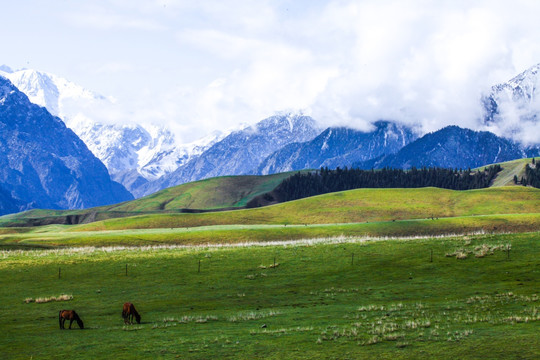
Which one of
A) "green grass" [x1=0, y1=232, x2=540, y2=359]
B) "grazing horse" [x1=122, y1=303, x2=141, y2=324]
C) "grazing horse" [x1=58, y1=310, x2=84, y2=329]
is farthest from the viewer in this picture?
"grazing horse" [x1=122, y1=303, x2=141, y2=324]

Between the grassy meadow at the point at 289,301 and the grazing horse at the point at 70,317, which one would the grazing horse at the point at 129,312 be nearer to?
the grassy meadow at the point at 289,301

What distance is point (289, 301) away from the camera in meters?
48.8

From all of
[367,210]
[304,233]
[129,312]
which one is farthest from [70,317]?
[367,210]

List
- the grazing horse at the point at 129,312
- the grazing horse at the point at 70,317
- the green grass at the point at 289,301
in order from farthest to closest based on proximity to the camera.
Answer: the grazing horse at the point at 129,312, the grazing horse at the point at 70,317, the green grass at the point at 289,301

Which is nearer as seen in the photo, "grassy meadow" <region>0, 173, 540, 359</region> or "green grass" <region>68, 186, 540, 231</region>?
"grassy meadow" <region>0, 173, 540, 359</region>

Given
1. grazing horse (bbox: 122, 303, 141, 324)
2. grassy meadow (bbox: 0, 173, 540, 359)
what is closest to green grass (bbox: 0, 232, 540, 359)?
grassy meadow (bbox: 0, 173, 540, 359)

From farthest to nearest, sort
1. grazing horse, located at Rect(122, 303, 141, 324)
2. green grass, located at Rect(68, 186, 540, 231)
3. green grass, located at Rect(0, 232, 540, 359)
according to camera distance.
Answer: green grass, located at Rect(68, 186, 540, 231) → grazing horse, located at Rect(122, 303, 141, 324) → green grass, located at Rect(0, 232, 540, 359)

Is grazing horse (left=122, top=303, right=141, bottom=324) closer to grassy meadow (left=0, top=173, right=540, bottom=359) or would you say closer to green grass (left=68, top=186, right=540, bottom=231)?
grassy meadow (left=0, top=173, right=540, bottom=359)

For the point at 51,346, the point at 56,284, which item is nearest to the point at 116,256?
the point at 56,284

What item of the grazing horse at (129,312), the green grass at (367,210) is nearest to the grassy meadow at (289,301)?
the grazing horse at (129,312)

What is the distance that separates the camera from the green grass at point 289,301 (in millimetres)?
31328

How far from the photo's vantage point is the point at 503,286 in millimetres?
48500

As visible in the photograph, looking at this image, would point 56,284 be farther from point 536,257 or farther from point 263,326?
point 536,257

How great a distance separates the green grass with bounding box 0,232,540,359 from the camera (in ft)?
103
